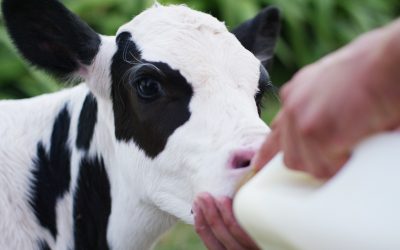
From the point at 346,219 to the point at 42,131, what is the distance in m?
1.69

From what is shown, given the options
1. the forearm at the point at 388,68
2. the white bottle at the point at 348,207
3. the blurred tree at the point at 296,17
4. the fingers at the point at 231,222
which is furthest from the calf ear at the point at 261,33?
the blurred tree at the point at 296,17

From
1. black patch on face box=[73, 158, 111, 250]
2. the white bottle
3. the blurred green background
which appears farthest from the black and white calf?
the blurred green background

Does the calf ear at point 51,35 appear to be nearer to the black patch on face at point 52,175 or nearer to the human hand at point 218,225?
the black patch on face at point 52,175

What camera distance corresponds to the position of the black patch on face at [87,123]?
2.96 meters

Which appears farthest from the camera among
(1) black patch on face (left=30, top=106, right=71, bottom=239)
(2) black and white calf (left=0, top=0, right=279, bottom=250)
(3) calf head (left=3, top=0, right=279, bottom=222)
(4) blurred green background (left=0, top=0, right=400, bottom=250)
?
(4) blurred green background (left=0, top=0, right=400, bottom=250)

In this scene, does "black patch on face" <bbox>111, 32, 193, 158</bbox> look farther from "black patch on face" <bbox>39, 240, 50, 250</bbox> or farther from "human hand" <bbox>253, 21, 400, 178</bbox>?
"human hand" <bbox>253, 21, 400, 178</bbox>

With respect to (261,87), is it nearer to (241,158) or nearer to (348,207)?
(241,158)

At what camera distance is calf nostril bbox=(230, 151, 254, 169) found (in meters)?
2.27

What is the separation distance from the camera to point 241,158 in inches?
90.0

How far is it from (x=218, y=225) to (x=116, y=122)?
73 cm

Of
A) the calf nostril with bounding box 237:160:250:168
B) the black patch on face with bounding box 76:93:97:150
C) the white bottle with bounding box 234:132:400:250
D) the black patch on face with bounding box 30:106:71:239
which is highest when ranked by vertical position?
the white bottle with bounding box 234:132:400:250

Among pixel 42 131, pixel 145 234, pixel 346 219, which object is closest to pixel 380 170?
pixel 346 219

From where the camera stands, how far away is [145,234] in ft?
9.62

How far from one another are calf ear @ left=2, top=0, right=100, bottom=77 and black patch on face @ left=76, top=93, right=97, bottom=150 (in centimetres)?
12
